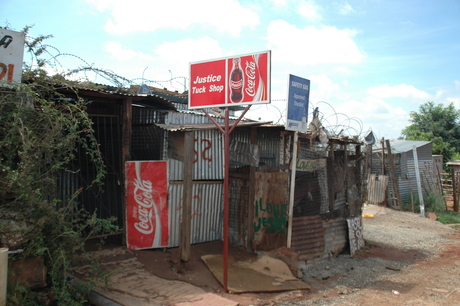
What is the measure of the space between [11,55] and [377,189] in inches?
591

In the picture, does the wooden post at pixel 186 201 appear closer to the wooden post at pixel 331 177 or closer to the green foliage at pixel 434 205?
the wooden post at pixel 331 177

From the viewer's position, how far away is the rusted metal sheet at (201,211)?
23.9ft

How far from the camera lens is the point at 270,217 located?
764cm

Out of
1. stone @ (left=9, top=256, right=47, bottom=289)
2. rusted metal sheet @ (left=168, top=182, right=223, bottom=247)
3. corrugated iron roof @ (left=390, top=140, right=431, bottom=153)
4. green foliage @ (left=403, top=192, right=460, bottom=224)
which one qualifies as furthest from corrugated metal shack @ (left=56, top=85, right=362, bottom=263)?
corrugated iron roof @ (left=390, top=140, right=431, bottom=153)

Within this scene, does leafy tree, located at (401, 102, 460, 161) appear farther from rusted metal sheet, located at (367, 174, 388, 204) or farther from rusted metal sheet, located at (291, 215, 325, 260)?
rusted metal sheet, located at (291, 215, 325, 260)

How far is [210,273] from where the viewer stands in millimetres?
6480

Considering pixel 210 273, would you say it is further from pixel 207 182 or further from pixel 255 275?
pixel 207 182

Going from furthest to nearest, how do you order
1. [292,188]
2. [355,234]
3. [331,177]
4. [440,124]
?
[440,124], [355,234], [331,177], [292,188]

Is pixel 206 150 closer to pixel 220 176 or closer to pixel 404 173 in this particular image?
pixel 220 176

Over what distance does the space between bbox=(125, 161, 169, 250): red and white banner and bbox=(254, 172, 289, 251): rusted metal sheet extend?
1.92 m

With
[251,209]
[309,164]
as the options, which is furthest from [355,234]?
[251,209]

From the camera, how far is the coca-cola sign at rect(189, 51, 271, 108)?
18.5 feet

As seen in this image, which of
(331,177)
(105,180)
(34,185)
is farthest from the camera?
(331,177)

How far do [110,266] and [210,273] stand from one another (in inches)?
66.9
